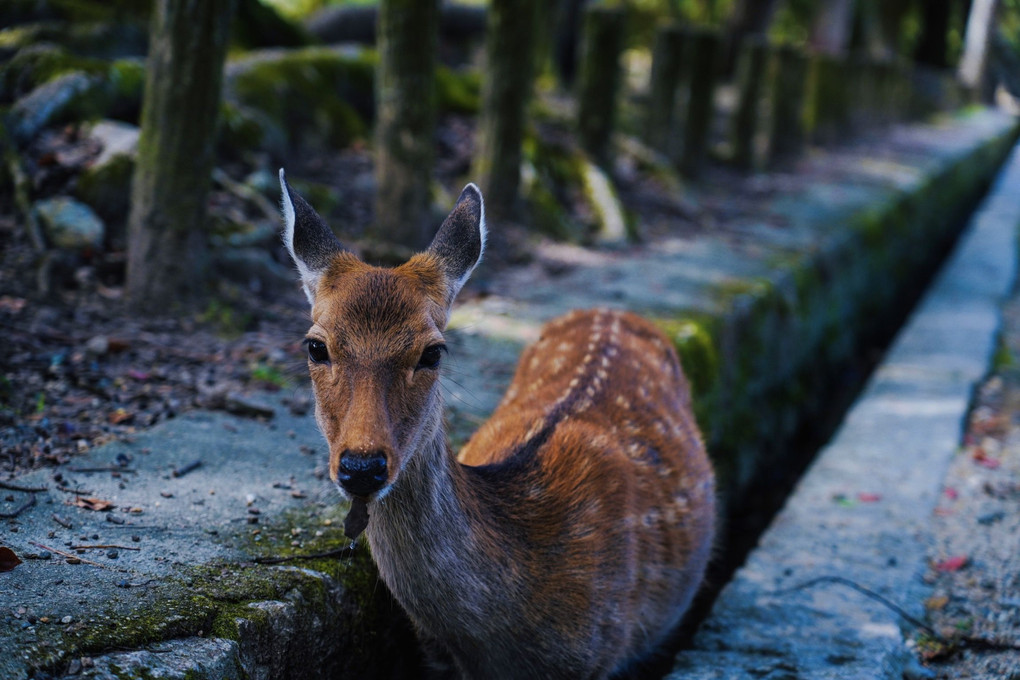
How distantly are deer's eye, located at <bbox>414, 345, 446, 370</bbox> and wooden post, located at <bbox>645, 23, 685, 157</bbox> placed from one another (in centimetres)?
802

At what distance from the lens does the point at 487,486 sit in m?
3.18

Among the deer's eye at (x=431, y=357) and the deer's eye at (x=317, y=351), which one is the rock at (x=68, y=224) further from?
the deer's eye at (x=431, y=357)

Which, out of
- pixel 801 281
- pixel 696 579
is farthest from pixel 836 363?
pixel 696 579

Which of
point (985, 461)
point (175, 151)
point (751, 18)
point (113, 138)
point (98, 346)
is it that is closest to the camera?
point (98, 346)

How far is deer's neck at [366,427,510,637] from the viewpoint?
283 cm

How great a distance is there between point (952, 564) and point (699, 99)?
714 centimetres

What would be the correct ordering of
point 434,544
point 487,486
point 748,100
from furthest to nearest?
point 748,100, point 487,486, point 434,544

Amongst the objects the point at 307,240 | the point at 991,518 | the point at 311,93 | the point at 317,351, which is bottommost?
the point at 991,518

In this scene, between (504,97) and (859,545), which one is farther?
(504,97)

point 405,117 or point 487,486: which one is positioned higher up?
point 405,117

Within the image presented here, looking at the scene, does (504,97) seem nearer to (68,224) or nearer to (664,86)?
(68,224)

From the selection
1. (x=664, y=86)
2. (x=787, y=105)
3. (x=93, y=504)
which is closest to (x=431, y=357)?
(x=93, y=504)

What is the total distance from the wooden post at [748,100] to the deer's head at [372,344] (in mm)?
9669

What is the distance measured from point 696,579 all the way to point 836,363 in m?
5.25
